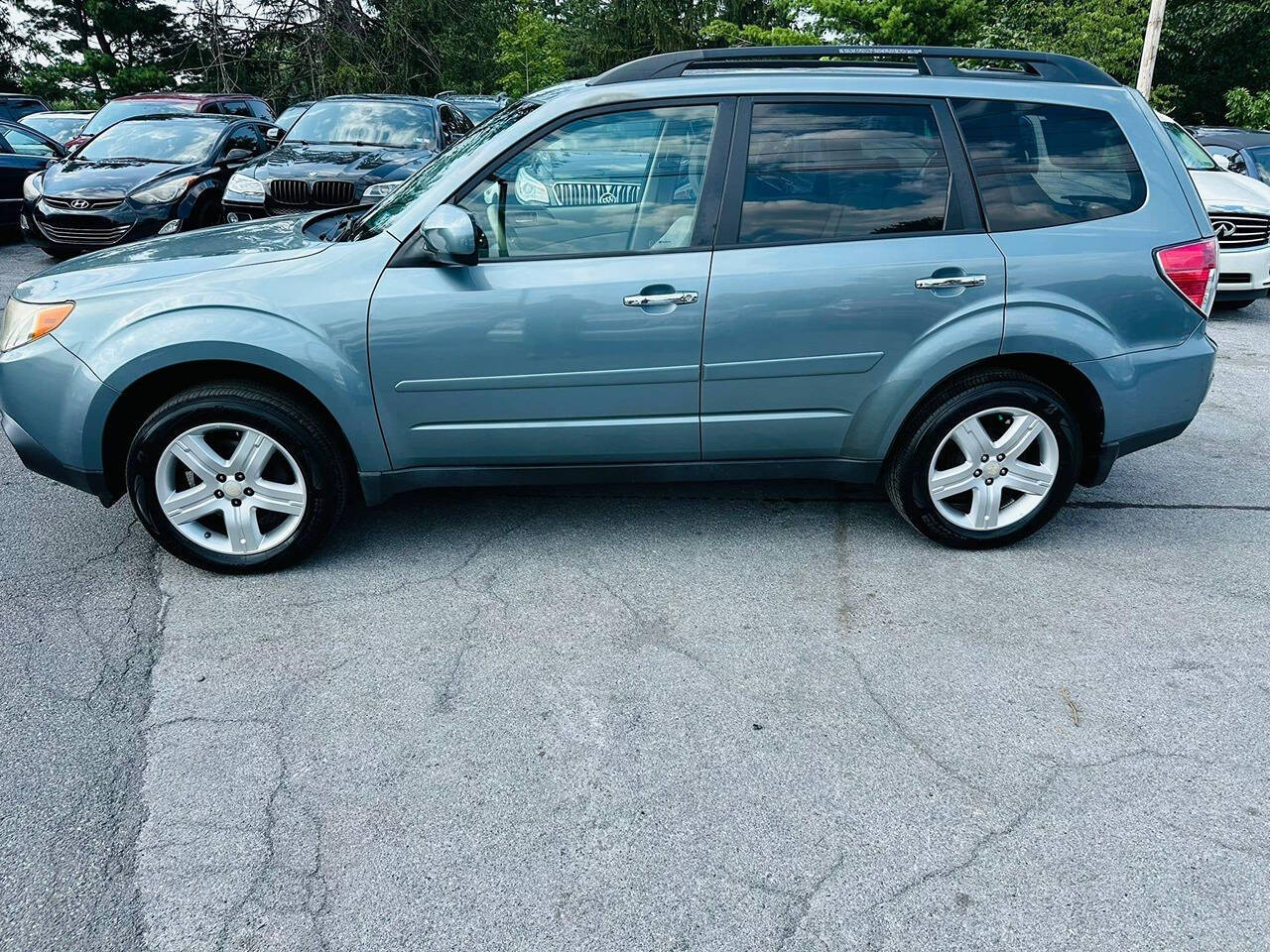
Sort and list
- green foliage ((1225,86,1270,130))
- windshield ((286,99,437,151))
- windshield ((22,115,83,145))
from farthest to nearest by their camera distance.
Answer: green foliage ((1225,86,1270,130)) → windshield ((22,115,83,145)) → windshield ((286,99,437,151))

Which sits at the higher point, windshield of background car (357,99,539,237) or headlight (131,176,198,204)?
windshield of background car (357,99,539,237)

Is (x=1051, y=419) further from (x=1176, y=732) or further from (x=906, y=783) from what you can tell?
(x=906, y=783)

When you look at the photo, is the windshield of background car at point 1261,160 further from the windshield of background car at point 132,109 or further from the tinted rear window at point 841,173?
the windshield of background car at point 132,109

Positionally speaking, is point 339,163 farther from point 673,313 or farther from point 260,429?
point 673,313

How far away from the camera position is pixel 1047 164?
12.9ft

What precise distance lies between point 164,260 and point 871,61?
118 inches

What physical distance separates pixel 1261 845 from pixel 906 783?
88 cm

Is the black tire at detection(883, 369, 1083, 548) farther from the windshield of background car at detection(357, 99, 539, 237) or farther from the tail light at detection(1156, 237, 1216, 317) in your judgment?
the windshield of background car at detection(357, 99, 539, 237)

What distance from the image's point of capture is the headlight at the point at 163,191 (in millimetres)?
9688

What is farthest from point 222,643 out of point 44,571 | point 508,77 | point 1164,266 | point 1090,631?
point 508,77

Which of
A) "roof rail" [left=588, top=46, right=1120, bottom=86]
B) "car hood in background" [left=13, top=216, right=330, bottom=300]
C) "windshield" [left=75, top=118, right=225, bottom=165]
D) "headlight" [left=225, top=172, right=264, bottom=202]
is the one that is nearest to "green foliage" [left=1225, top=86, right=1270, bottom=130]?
"headlight" [left=225, top=172, right=264, bottom=202]

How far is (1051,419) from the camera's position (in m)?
3.99

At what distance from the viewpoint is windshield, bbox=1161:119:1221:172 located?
10.1m

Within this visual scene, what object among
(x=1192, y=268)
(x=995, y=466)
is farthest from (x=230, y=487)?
(x=1192, y=268)
